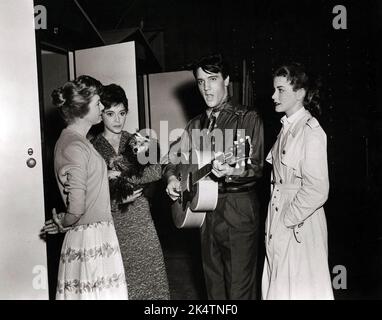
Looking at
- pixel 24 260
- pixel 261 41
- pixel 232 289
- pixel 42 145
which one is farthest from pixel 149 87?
pixel 232 289

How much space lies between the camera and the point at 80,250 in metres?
1.95

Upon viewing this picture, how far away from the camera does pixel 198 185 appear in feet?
7.17

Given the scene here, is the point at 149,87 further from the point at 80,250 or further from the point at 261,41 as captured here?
the point at 80,250

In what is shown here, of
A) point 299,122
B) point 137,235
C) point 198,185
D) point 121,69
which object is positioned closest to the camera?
point 299,122

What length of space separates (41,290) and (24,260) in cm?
22

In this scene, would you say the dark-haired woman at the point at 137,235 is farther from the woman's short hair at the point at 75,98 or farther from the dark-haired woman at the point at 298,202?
the dark-haired woman at the point at 298,202

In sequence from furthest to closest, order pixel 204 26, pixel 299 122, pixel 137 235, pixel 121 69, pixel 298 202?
1. pixel 204 26
2. pixel 121 69
3. pixel 137 235
4. pixel 299 122
5. pixel 298 202

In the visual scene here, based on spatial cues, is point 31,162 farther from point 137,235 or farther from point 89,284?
point 89,284

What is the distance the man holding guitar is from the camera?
219 centimetres

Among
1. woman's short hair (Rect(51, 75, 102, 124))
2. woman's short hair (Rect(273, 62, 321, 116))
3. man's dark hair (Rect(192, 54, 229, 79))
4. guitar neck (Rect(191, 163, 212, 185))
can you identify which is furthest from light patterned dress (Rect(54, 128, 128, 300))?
woman's short hair (Rect(273, 62, 321, 116))

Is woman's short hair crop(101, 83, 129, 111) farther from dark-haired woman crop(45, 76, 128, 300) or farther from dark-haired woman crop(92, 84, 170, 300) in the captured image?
dark-haired woman crop(45, 76, 128, 300)

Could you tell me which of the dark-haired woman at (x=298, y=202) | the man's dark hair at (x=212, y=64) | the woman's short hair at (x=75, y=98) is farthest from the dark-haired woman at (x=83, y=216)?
the dark-haired woman at (x=298, y=202)

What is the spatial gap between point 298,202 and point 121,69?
6.34ft

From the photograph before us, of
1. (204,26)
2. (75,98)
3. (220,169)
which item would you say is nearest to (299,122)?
(220,169)
